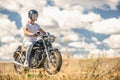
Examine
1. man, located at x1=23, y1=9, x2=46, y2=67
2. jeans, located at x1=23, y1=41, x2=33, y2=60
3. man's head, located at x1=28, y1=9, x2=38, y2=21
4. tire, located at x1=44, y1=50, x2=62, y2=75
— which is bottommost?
tire, located at x1=44, y1=50, x2=62, y2=75

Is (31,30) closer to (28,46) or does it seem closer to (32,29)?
(32,29)

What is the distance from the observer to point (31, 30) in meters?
10.4

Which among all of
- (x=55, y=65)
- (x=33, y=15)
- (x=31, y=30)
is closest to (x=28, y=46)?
(x=31, y=30)

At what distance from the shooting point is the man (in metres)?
10.2

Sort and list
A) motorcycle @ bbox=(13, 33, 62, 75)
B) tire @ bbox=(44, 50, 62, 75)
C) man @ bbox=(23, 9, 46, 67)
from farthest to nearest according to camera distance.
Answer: man @ bbox=(23, 9, 46, 67)
motorcycle @ bbox=(13, 33, 62, 75)
tire @ bbox=(44, 50, 62, 75)

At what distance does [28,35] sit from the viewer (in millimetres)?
10172

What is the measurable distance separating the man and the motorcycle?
6.2 inches

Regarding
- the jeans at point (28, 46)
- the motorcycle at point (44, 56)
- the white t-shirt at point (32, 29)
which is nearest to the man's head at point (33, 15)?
the white t-shirt at point (32, 29)

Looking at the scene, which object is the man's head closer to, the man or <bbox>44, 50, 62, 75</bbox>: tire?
the man

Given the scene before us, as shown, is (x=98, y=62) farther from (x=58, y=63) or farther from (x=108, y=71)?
(x=58, y=63)

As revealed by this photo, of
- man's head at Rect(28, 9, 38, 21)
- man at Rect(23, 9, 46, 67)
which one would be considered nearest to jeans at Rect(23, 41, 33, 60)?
man at Rect(23, 9, 46, 67)

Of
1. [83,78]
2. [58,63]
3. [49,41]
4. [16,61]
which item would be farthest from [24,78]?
[16,61]

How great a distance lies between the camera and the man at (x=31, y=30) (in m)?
10.2

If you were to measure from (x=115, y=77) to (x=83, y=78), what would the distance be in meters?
0.62
